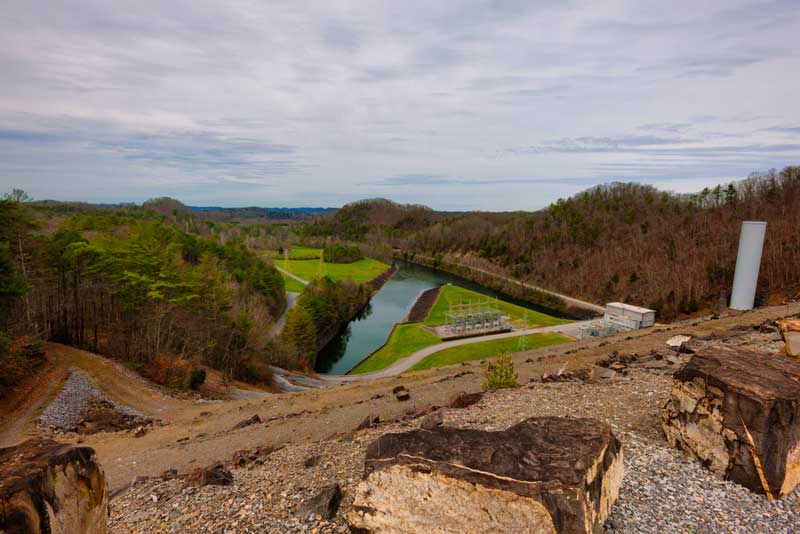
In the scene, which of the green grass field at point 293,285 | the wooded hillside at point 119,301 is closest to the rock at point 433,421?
the wooded hillside at point 119,301

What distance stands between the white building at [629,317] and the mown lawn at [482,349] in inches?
259

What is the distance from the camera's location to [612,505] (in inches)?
254

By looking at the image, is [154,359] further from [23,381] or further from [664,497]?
[664,497]

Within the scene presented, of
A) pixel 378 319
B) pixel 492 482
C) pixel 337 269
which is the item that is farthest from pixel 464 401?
pixel 337 269

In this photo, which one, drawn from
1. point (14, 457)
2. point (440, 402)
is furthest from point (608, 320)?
point (14, 457)

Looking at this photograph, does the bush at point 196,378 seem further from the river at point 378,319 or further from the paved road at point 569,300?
the paved road at point 569,300

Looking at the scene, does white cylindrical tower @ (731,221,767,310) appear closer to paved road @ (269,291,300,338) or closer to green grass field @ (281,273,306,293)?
paved road @ (269,291,300,338)

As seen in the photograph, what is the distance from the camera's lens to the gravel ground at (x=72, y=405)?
59.6 ft

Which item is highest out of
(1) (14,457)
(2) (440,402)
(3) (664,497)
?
(1) (14,457)

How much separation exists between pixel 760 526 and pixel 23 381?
2893 cm

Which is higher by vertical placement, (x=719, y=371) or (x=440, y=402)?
(x=719, y=371)

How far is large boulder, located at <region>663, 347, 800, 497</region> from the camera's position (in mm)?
6848

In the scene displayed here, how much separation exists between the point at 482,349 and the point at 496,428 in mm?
30675

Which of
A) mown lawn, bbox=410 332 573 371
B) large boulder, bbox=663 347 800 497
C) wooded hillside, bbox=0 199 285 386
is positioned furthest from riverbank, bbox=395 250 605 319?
large boulder, bbox=663 347 800 497
